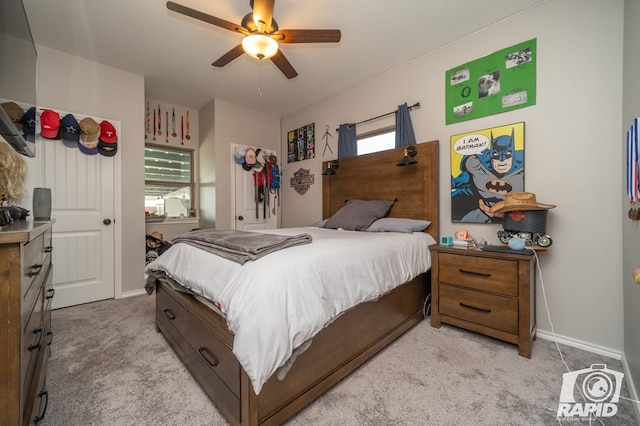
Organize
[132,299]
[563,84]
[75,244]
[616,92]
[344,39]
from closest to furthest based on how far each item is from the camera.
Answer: [616,92]
[563,84]
[344,39]
[75,244]
[132,299]

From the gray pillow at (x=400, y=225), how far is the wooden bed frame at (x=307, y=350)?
13cm

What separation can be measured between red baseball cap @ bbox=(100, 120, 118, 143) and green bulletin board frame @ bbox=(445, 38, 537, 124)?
3.71 m

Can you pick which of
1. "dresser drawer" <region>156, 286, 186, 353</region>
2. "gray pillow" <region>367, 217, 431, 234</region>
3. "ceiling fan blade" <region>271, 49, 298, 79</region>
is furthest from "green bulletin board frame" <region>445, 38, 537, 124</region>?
"dresser drawer" <region>156, 286, 186, 353</region>

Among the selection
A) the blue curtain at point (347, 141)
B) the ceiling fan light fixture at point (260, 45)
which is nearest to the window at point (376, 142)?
the blue curtain at point (347, 141)

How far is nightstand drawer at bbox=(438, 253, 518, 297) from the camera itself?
6.07ft

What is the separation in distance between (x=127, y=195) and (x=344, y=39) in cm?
A: 308

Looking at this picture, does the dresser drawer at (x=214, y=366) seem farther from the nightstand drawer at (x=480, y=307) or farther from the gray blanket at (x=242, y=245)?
the nightstand drawer at (x=480, y=307)

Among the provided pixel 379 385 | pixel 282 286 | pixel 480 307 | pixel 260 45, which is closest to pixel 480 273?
pixel 480 307

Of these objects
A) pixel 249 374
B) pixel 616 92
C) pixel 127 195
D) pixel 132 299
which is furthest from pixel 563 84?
pixel 132 299

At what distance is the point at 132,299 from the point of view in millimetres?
3018

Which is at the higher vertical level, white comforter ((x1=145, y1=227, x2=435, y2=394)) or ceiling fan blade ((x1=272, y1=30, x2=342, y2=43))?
ceiling fan blade ((x1=272, y1=30, x2=342, y2=43))

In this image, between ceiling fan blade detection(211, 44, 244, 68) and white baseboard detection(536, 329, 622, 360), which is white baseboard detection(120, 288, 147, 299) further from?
white baseboard detection(536, 329, 622, 360)

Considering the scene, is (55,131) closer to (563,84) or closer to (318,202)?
(318,202)

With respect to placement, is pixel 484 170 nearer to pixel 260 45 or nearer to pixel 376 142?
pixel 376 142
